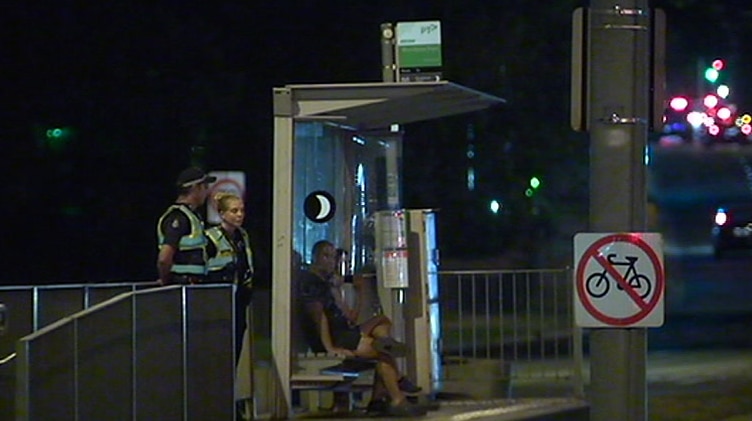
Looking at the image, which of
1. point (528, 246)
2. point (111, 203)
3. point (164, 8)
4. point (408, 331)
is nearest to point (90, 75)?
point (164, 8)

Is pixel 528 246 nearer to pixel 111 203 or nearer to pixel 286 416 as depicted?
pixel 111 203

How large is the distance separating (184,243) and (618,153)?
11.3ft

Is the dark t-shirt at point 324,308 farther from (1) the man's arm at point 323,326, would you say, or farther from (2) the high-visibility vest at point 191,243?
(2) the high-visibility vest at point 191,243

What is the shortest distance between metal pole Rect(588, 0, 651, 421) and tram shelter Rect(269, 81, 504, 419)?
2.36m

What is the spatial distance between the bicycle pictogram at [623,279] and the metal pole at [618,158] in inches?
6.8

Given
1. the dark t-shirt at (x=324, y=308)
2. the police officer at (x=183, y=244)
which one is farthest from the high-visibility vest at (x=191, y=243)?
the dark t-shirt at (x=324, y=308)

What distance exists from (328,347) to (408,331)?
0.95 metres

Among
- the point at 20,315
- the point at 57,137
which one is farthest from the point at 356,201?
the point at 57,137

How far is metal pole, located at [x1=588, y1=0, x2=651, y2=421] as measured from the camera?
7.55 m

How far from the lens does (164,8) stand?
20344 mm

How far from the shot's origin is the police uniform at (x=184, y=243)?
9828 millimetres

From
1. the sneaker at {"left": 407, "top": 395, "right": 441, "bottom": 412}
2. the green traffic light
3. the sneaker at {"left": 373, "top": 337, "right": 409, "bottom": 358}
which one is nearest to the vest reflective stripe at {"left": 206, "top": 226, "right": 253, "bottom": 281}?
the sneaker at {"left": 373, "top": 337, "right": 409, "bottom": 358}

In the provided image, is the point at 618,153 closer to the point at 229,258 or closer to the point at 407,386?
the point at 229,258

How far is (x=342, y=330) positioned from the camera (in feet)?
35.5
